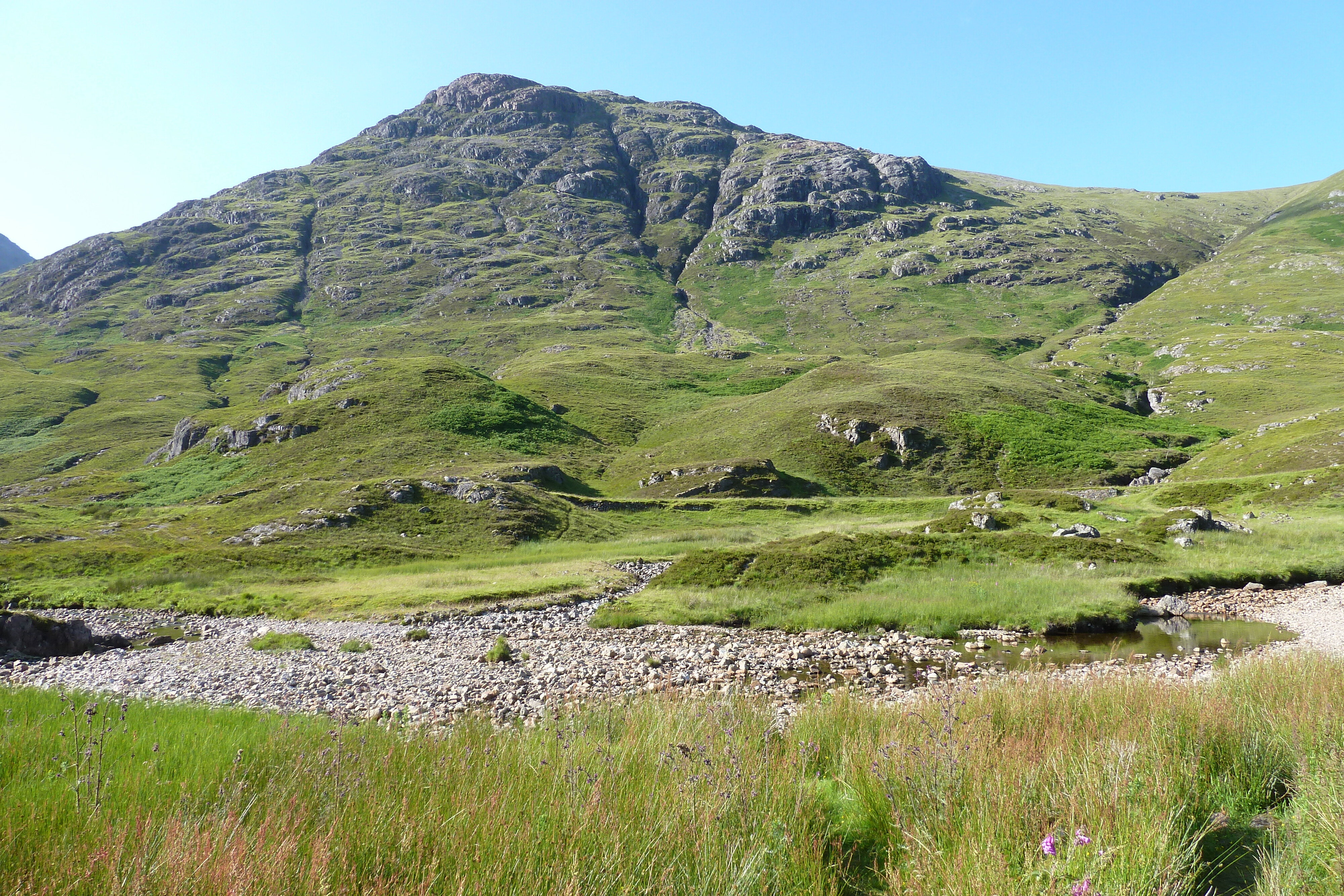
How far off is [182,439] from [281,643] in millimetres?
104263

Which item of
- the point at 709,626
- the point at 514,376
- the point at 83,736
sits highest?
the point at 514,376

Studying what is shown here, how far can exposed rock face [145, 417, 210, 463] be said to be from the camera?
10200 cm

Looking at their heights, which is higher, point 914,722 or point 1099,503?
point 914,722

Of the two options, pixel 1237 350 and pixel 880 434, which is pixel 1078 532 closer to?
pixel 880 434

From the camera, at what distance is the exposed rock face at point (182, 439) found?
335 ft

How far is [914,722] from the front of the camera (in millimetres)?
7602

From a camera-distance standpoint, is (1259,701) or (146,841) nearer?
(146,841)

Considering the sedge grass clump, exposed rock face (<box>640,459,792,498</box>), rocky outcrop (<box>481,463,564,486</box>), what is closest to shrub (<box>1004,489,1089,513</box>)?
exposed rock face (<box>640,459,792,498</box>)

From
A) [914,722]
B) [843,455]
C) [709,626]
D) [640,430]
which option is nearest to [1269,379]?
[843,455]

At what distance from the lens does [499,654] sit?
20.1m

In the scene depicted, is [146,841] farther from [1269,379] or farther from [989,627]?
[1269,379]

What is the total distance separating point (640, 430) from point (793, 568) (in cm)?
8488

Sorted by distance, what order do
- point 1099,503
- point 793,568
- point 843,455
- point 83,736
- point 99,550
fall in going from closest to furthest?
point 83,736 < point 793,568 < point 99,550 < point 1099,503 < point 843,455

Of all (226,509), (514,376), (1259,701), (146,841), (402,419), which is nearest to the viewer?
(146,841)
